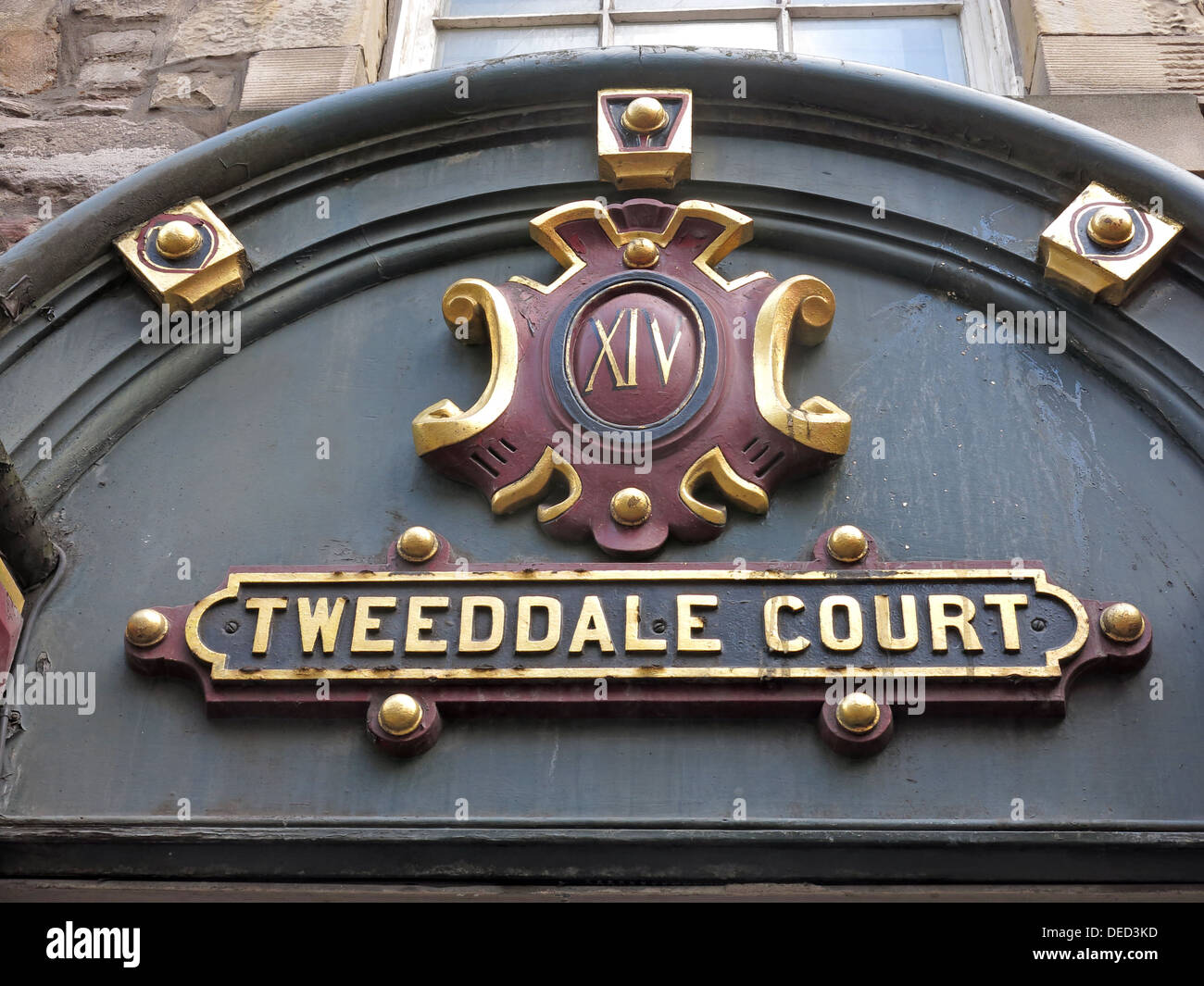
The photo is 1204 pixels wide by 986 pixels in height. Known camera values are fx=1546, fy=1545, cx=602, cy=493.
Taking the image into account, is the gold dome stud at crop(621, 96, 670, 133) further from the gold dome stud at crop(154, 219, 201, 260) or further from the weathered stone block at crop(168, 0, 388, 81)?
the weathered stone block at crop(168, 0, 388, 81)

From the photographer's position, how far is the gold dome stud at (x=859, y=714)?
251 cm

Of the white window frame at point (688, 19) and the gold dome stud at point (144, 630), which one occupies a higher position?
the white window frame at point (688, 19)

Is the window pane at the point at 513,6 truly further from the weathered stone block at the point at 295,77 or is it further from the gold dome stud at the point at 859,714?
the gold dome stud at the point at 859,714

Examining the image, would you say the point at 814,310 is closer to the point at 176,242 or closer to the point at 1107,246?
the point at 1107,246

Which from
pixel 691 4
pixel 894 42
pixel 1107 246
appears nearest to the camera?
pixel 1107 246

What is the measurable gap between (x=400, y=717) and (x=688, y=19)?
2.41 metres

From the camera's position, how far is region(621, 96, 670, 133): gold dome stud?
3.17 m

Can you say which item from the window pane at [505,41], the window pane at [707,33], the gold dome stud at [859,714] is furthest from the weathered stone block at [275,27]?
the gold dome stud at [859,714]

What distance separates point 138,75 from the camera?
151 inches

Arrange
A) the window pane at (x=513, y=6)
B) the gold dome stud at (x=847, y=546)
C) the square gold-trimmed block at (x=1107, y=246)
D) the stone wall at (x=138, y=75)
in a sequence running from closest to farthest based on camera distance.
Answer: the gold dome stud at (x=847, y=546), the square gold-trimmed block at (x=1107, y=246), the stone wall at (x=138, y=75), the window pane at (x=513, y=6)

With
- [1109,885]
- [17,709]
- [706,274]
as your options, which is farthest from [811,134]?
[17,709]

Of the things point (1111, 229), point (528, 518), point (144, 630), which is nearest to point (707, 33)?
point (1111, 229)

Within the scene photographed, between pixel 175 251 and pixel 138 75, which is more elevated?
pixel 138 75

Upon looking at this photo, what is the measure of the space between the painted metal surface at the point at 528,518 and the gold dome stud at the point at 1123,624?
8cm
